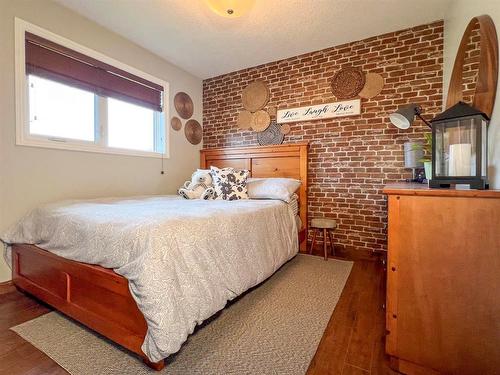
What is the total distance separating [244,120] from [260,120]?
0.93 ft

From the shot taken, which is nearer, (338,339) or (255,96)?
(338,339)

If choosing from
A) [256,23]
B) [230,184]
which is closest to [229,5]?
[256,23]

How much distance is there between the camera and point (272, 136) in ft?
11.1

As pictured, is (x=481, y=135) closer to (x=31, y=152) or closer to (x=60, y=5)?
(x=31, y=152)

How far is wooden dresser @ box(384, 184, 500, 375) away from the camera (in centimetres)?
98

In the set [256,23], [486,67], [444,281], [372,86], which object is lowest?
[444,281]

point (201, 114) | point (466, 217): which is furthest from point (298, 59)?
point (466, 217)

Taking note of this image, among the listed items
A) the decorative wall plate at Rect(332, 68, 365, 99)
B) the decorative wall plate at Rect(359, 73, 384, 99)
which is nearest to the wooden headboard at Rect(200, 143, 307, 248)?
the decorative wall plate at Rect(332, 68, 365, 99)

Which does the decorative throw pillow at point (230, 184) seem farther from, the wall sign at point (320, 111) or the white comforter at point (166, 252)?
the wall sign at point (320, 111)

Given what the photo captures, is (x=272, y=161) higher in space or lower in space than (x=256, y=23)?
lower

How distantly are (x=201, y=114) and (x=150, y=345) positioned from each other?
3.57 m

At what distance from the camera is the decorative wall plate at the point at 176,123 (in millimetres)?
3468

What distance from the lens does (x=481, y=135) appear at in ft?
3.68

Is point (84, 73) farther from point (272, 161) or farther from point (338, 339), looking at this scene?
point (338, 339)
